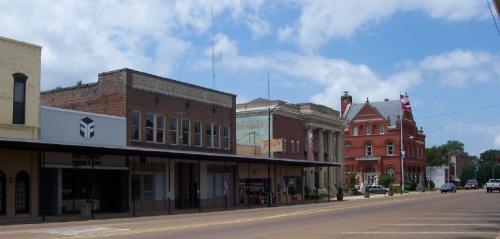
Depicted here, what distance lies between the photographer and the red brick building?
103188 mm

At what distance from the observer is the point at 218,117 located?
49.4 meters

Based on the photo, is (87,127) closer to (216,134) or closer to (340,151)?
(216,134)

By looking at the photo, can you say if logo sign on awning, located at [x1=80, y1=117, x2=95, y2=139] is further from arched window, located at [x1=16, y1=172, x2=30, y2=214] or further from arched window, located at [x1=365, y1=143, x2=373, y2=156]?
arched window, located at [x1=365, y1=143, x2=373, y2=156]

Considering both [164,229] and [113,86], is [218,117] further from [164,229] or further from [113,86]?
[164,229]

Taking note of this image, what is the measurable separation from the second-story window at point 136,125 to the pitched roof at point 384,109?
230 feet

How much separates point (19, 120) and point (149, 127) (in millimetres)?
10459

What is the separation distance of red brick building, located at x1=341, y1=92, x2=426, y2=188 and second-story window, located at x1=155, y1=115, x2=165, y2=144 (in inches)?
2493

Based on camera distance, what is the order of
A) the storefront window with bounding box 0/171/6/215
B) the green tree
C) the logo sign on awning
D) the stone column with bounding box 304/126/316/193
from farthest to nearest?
the green tree
the stone column with bounding box 304/126/316/193
the logo sign on awning
the storefront window with bounding box 0/171/6/215

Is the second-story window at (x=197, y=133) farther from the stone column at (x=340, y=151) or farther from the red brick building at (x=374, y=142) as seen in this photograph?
the red brick building at (x=374, y=142)

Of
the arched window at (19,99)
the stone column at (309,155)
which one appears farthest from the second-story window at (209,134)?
the stone column at (309,155)

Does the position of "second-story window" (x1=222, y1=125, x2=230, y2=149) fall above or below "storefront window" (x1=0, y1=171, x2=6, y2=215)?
above

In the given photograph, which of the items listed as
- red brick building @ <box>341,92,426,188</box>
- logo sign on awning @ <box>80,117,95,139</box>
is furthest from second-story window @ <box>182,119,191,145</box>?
red brick building @ <box>341,92,426,188</box>

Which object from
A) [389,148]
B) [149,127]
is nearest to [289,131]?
[149,127]

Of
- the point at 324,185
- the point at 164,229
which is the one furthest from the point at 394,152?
the point at 164,229
